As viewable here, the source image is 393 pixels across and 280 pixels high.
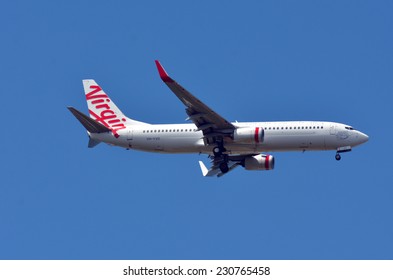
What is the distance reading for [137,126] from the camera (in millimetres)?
76750

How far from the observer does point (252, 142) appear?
236 feet

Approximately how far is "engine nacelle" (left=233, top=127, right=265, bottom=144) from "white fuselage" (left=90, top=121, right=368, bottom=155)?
1.13 feet

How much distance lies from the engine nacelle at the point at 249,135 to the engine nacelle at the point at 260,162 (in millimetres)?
5310

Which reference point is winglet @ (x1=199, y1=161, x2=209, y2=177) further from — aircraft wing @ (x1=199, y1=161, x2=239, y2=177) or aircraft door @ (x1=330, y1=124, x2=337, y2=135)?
aircraft door @ (x1=330, y1=124, x2=337, y2=135)

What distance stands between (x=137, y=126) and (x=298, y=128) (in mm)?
13062

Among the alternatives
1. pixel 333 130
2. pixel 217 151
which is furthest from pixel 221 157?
pixel 333 130

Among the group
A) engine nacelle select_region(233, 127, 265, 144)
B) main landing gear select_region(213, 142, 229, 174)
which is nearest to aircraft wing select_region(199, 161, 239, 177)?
main landing gear select_region(213, 142, 229, 174)

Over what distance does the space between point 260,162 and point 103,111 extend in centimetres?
1382

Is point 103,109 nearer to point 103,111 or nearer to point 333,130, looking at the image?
point 103,111

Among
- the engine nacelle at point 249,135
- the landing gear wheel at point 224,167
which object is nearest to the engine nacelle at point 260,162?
the landing gear wheel at point 224,167

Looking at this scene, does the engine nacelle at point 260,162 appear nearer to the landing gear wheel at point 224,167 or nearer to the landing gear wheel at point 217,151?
the landing gear wheel at point 224,167

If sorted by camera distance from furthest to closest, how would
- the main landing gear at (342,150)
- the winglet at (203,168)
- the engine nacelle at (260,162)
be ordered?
1. the winglet at (203,168)
2. the engine nacelle at (260,162)
3. the main landing gear at (342,150)

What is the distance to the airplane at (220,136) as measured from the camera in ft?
237
